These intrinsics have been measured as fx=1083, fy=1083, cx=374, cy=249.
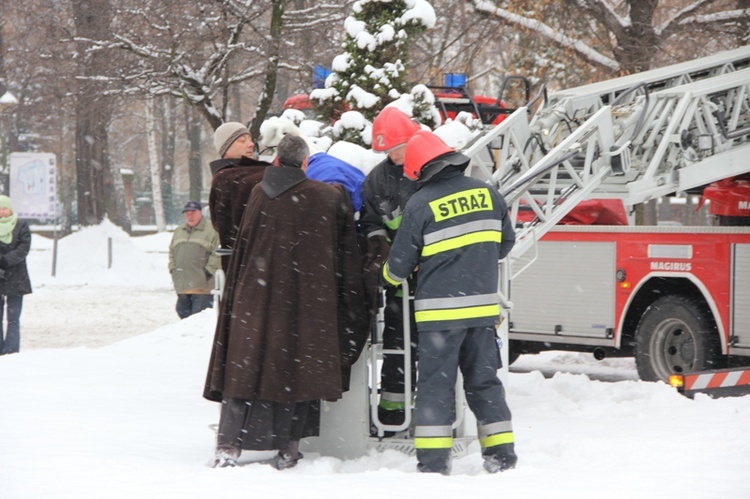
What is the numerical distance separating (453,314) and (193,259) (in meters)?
6.57

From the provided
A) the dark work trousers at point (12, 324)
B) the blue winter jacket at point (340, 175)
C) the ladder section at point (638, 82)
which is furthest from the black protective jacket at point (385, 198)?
the dark work trousers at point (12, 324)

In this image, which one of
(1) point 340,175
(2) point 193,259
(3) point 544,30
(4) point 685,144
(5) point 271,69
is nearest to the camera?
(1) point 340,175

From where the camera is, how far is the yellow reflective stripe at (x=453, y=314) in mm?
5527

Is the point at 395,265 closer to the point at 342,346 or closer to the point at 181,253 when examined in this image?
the point at 342,346

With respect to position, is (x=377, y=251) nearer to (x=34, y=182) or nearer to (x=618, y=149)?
(x=618, y=149)

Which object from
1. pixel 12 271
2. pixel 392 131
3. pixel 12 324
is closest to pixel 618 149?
pixel 392 131

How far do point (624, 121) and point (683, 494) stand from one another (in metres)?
4.41

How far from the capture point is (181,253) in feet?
38.4

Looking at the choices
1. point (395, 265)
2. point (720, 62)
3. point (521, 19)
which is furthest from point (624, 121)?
point (521, 19)

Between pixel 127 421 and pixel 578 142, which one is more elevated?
pixel 578 142

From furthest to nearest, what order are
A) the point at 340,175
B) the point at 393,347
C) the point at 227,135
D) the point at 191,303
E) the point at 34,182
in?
the point at 34,182 → the point at 191,303 → the point at 227,135 → the point at 340,175 → the point at 393,347

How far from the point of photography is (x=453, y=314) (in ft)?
18.1

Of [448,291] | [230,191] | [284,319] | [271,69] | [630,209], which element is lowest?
[284,319]

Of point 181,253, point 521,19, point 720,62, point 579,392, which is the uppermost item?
point 521,19
